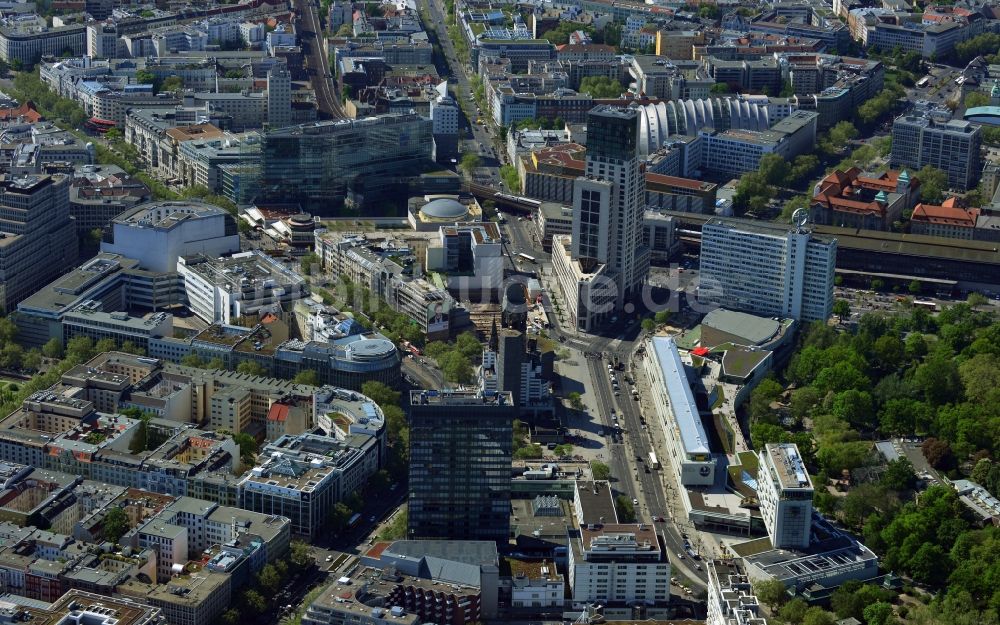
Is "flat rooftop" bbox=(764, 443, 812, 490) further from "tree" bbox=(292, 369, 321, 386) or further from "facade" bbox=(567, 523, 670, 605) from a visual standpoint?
"tree" bbox=(292, 369, 321, 386)

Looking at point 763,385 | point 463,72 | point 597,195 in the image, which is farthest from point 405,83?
point 763,385

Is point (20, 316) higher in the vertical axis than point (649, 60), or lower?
lower

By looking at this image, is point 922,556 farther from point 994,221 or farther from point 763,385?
point 994,221

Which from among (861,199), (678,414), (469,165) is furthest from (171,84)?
(678,414)

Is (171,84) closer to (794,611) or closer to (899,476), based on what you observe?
(899,476)

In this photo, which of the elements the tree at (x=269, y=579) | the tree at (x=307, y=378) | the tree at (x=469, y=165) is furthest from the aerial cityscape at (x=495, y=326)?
the tree at (x=469, y=165)

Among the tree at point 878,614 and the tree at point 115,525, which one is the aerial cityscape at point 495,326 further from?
the tree at point 878,614

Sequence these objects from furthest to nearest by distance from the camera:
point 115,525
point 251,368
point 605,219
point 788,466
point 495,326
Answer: point 605,219 → point 495,326 → point 251,368 → point 788,466 → point 115,525
